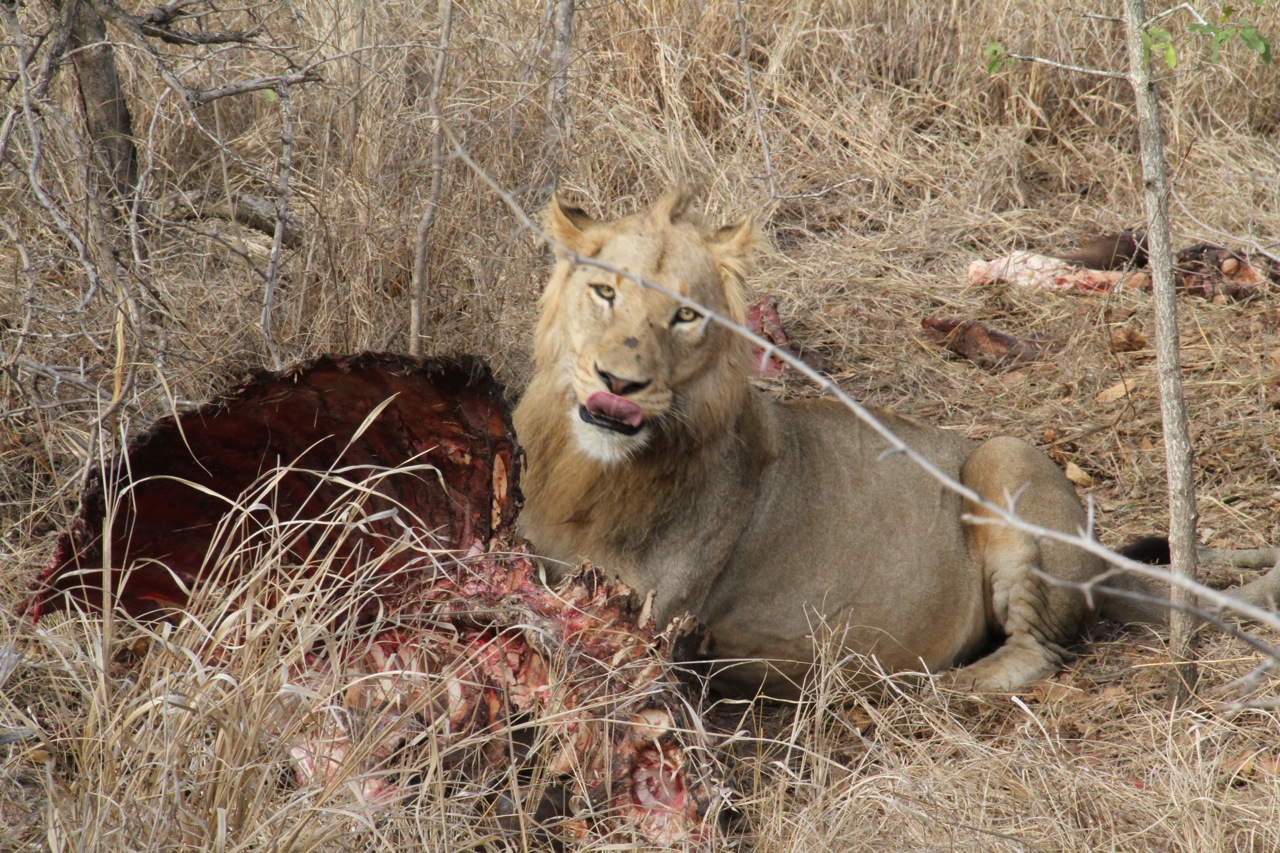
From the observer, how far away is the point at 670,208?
3.75 meters

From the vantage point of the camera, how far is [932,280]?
6.73m

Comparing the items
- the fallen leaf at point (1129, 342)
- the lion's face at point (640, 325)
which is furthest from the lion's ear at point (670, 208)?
the fallen leaf at point (1129, 342)

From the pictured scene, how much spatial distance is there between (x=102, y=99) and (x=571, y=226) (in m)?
1.96

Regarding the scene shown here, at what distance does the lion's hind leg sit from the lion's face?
120 cm

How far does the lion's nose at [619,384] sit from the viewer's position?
10.9ft

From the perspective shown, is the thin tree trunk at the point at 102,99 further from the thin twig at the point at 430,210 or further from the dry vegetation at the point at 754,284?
the thin twig at the point at 430,210

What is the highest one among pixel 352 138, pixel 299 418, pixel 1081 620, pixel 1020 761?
pixel 352 138

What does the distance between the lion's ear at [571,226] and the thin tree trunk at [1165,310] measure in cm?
154

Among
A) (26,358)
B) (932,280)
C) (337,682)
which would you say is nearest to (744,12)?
(932,280)

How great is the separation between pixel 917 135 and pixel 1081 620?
4.30 metres

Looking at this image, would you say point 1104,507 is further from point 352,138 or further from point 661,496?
point 352,138

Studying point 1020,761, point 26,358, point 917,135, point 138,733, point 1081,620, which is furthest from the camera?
point 917,135

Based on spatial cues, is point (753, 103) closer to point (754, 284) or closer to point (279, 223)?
point (754, 284)

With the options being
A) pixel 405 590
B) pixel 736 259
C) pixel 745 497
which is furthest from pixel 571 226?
pixel 405 590
